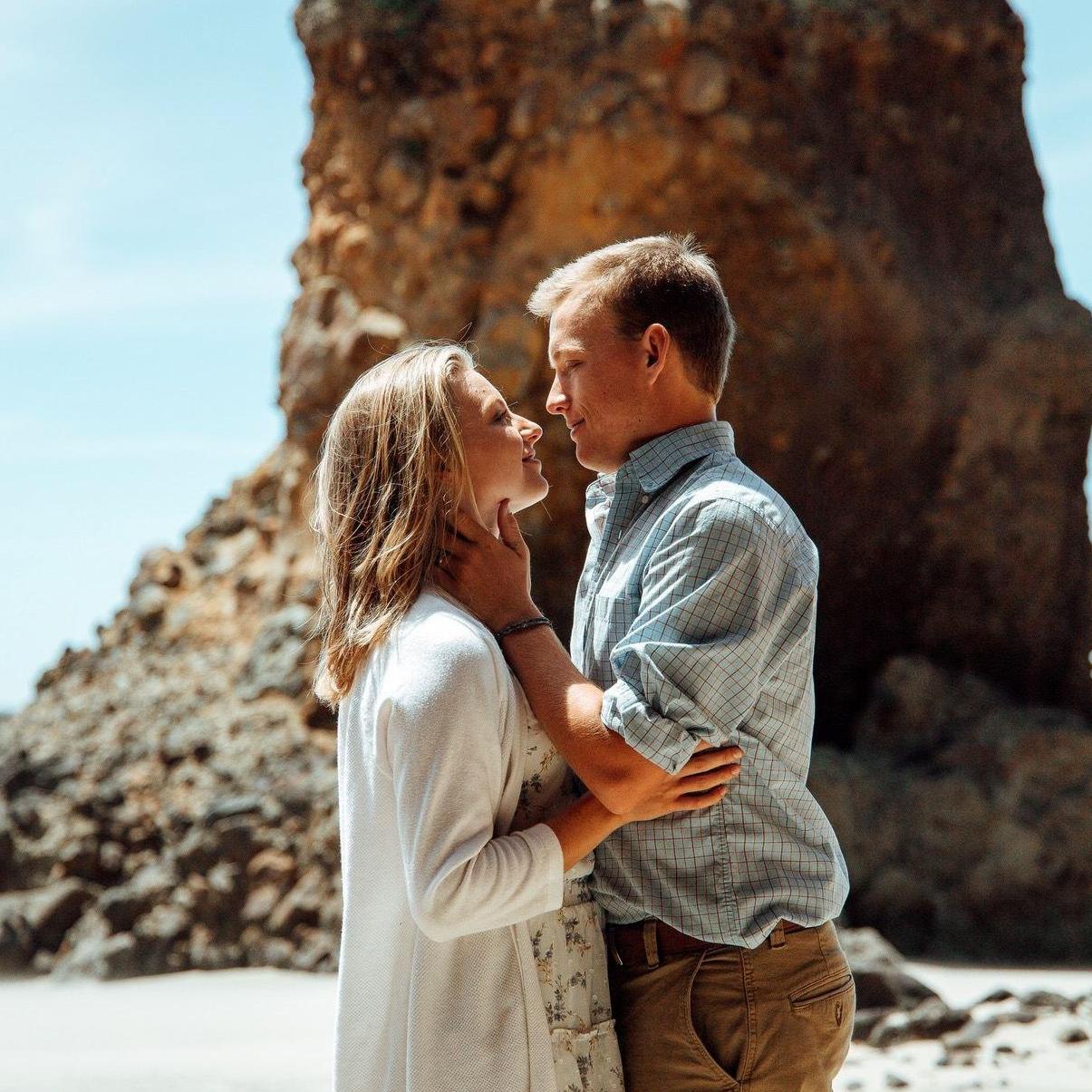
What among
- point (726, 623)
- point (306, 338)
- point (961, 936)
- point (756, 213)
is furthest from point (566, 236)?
point (726, 623)

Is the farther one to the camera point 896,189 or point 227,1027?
point 896,189

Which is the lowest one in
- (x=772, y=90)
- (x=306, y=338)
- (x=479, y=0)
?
(x=306, y=338)

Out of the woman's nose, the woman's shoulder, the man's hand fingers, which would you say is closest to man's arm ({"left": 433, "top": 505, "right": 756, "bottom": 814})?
the woman's shoulder

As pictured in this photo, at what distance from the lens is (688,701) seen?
2.22 metres

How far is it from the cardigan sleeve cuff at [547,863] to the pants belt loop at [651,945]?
291 millimetres

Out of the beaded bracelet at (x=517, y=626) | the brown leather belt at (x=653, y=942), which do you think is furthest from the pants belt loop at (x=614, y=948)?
the beaded bracelet at (x=517, y=626)

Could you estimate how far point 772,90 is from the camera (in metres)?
9.01

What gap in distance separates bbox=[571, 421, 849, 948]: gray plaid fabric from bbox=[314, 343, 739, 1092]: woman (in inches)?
4.0

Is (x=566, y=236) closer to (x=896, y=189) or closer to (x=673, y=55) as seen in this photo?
(x=673, y=55)

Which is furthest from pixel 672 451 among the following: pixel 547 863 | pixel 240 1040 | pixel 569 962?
pixel 240 1040

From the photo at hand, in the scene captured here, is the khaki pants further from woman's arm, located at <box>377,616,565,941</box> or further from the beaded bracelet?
the beaded bracelet

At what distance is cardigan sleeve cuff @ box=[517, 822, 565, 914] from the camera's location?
7.14 feet

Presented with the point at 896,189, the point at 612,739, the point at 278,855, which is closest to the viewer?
the point at 612,739

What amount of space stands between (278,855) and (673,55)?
17.7 ft
